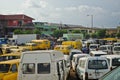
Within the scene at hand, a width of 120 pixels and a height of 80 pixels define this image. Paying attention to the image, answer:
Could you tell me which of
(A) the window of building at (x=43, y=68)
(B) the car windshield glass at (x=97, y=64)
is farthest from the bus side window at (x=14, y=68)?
(B) the car windshield glass at (x=97, y=64)

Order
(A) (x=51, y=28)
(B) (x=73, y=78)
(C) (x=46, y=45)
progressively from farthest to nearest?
(A) (x=51, y=28), (C) (x=46, y=45), (B) (x=73, y=78)

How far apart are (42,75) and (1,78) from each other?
9.12ft

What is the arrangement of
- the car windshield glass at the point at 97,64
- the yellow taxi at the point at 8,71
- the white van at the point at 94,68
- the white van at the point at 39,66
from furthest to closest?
the car windshield glass at the point at 97,64, the white van at the point at 94,68, the yellow taxi at the point at 8,71, the white van at the point at 39,66

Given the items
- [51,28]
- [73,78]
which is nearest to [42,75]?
[73,78]

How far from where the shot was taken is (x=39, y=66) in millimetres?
11633

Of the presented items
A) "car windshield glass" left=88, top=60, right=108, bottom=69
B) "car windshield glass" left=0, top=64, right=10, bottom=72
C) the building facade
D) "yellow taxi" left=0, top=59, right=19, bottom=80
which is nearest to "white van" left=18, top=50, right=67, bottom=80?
"yellow taxi" left=0, top=59, right=19, bottom=80

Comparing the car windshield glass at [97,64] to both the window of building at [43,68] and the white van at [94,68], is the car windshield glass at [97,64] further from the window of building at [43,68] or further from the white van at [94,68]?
the window of building at [43,68]

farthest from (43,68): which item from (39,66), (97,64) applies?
(97,64)

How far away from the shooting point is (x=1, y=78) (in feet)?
44.6

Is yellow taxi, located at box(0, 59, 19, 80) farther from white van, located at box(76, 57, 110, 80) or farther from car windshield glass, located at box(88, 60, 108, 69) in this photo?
car windshield glass, located at box(88, 60, 108, 69)

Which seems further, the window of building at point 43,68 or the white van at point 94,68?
the white van at point 94,68

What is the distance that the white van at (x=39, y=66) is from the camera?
37.6ft

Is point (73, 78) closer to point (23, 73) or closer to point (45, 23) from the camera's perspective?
point (23, 73)

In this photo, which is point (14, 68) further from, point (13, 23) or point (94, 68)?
point (13, 23)
